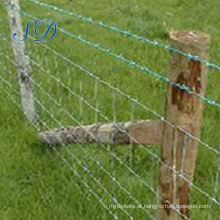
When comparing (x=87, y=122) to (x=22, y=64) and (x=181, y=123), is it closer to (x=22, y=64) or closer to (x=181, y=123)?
(x=22, y=64)

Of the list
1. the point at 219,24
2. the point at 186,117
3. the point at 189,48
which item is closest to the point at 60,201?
the point at 186,117

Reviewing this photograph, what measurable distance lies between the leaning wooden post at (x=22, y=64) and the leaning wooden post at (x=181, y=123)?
182 centimetres

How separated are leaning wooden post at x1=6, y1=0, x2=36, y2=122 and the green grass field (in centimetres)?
10

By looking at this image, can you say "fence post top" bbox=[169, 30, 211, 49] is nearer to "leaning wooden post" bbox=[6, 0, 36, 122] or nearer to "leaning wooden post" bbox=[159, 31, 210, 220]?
"leaning wooden post" bbox=[159, 31, 210, 220]

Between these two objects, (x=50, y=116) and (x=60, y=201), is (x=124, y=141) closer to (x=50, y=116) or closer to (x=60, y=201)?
(x=60, y=201)

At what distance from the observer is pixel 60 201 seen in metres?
3.14

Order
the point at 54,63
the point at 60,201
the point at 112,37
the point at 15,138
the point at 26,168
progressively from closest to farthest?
1. the point at 60,201
2. the point at 26,168
3. the point at 15,138
4. the point at 54,63
5. the point at 112,37

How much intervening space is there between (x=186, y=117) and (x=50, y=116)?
1972 millimetres

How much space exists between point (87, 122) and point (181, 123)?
1765 mm

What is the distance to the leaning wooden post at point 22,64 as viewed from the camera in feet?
12.5

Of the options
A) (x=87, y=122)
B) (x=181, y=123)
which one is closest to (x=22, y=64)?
(x=87, y=122)

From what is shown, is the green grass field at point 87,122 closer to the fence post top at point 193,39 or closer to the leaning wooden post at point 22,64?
the leaning wooden post at point 22,64

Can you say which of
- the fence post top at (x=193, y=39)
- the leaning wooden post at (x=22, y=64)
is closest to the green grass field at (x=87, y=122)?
the leaning wooden post at (x=22, y=64)

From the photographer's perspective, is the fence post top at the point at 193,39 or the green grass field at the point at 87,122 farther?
the green grass field at the point at 87,122
